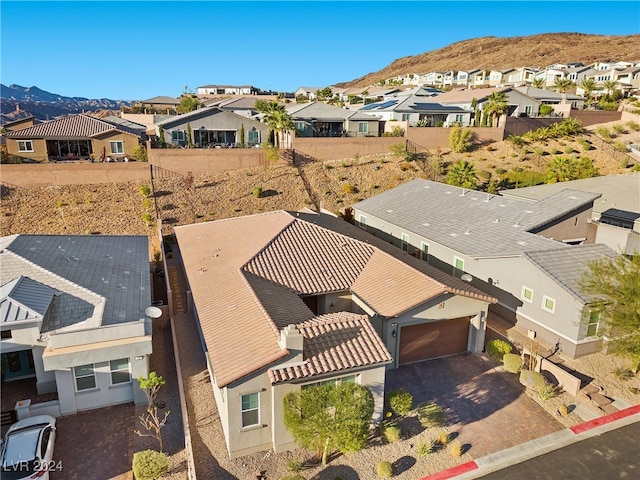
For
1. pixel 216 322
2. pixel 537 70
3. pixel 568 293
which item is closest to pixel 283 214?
pixel 216 322

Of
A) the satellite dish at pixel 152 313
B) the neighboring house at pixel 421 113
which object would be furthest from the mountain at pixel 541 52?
the satellite dish at pixel 152 313

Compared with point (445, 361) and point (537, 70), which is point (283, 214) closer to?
point (445, 361)

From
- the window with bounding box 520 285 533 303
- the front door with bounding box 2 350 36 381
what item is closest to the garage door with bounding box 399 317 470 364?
the window with bounding box 520 285 533 303

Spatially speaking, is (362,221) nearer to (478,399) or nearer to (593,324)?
(593,324)

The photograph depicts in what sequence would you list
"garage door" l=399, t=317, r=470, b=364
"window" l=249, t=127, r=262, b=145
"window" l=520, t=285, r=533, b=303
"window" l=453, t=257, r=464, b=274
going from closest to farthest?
1. "garage door" l=399, t=317, r=470, b=364
2. "window" l=520, t=285, r=533, b=303
3. "window" l=453, t=257, r=464, b=274
4. "window" l=249, t=127, r=262, b=145

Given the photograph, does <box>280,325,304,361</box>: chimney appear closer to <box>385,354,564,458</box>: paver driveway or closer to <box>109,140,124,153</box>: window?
<box>385,354,564,458</box>: paver driveway

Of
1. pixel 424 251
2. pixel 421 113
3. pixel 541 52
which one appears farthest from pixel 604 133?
pixel 541 52

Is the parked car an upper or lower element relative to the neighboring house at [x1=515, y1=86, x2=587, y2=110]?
lower

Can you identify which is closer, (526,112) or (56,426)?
(56,426)
